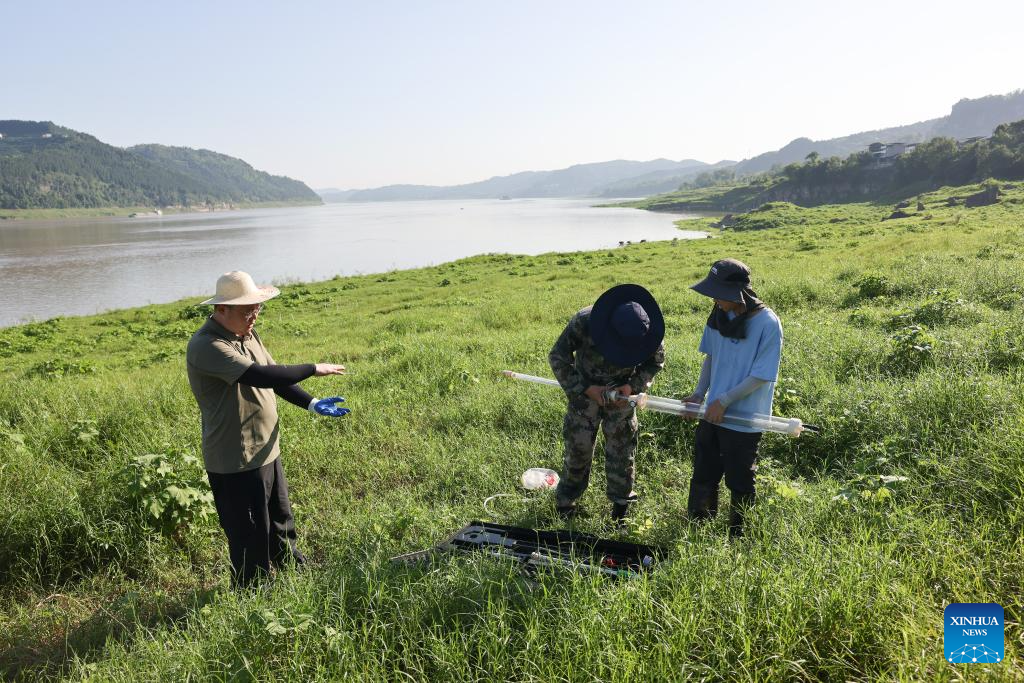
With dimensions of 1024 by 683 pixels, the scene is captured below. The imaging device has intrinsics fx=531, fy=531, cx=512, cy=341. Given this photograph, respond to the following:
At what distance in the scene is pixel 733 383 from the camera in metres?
3.52

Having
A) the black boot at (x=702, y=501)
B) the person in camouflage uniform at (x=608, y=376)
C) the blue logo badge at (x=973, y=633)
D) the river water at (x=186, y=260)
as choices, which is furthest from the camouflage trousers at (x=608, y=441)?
the river water at (x=186, y=260)

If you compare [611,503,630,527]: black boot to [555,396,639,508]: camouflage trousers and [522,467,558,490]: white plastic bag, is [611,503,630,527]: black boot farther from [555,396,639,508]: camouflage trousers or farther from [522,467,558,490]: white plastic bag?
[522,467,558,490]: white plastic bag

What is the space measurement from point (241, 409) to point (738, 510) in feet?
10.9

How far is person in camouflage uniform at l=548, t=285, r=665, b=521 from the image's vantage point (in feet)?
11.8

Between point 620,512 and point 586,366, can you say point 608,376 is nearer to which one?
point 586,366

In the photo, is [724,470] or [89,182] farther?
[89,182]

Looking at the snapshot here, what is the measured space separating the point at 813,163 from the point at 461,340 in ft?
338

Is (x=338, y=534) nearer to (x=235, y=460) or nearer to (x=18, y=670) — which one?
(x=235, y=460)

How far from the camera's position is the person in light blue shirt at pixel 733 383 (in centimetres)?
335

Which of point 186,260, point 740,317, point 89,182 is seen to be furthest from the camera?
point 89,182

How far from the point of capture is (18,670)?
3176 mm

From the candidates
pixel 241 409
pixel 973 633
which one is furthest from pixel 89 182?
pixel 973 633

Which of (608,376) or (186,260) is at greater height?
(186,260)

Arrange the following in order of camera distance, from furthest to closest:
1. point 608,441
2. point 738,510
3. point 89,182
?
point 89,182 → point 608,441 → point 738,510
